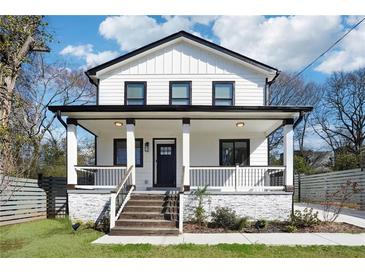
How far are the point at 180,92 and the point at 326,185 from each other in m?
9.73

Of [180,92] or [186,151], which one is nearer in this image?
[186,151]

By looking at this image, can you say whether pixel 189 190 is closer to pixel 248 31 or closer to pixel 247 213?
pixel 247 213

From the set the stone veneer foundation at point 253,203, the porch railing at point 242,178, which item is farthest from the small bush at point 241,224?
the porch railing at point 242,178

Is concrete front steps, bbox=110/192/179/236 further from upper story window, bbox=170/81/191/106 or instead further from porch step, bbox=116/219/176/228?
upper story window, bbox=170/81/191/106

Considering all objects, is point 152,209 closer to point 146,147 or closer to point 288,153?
point 146,147

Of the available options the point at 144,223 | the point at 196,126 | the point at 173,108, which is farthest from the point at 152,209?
the point at 196,126

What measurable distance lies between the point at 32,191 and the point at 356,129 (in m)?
33.0

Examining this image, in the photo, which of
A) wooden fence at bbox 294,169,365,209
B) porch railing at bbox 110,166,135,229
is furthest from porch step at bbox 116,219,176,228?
wooden fence at bbox 294,169,365,209

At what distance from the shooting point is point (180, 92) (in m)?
15.2

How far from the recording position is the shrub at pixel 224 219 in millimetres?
10375

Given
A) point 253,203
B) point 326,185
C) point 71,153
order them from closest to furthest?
point 253,203
point 71,153
point 326,185

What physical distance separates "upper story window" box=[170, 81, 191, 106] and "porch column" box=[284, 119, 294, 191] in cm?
455

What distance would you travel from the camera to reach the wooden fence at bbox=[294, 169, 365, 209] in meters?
15.6
